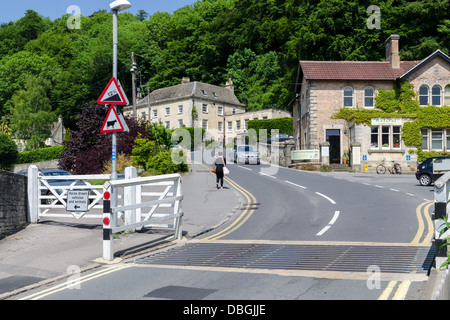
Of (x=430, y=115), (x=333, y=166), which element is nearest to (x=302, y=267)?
(x=333, y=166)

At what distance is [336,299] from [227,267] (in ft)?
8.79

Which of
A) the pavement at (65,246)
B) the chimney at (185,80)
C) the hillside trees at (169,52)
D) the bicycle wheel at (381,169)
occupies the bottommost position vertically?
the pavement at (65,246)

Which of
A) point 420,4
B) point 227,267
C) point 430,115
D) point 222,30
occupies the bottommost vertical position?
point 227,267

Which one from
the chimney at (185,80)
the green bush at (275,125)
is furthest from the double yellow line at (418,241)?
the chimney at (185,80)

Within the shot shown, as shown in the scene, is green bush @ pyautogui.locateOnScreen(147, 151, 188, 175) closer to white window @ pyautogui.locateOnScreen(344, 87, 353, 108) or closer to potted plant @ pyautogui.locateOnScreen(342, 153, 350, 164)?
A: potted plant @ pyautogui.locateOnScreen(342, 153, 350, 164)

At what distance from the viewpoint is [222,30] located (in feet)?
266

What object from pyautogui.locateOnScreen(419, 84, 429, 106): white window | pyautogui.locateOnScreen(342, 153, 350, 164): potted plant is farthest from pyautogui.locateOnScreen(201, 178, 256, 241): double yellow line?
pyautogui.locateOnScreen(419, 84, 429, 106): white window

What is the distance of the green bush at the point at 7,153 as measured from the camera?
5791 cm

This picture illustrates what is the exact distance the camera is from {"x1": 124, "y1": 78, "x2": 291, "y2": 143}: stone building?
234ft

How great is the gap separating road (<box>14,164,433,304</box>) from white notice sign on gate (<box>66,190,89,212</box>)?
118 inches

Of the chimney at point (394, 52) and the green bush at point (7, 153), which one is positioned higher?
the chimney at point (394, 52)

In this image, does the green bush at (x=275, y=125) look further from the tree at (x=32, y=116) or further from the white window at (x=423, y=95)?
the tree at (x=32, y=116)

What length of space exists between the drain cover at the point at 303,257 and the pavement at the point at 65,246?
3.63 ft
